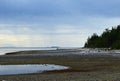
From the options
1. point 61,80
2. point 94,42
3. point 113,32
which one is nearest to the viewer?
point 61,80

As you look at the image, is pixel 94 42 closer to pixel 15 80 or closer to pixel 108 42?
pixel 108 42

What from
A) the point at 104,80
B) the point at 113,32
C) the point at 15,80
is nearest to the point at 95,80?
the point at 104,80

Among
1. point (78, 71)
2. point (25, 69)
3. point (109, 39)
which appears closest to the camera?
point (78, 71)

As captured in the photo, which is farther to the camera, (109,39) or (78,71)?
(109,39)

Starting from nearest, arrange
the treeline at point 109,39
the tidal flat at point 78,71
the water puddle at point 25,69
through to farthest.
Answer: the tidal flat at point 78,71 → the water puddle at point 25,69 → the treeline at point 109,39

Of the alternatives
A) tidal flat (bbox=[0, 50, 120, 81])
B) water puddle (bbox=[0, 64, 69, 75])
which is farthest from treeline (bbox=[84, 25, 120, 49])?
water puddle (bbox=[0, 64, 69, 75])

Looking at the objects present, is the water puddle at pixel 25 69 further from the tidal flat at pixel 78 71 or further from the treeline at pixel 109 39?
the treeline at pixel 109 39

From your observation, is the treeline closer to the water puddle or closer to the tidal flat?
the tidal flat

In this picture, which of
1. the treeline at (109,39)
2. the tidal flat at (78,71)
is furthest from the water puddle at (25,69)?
the treeline at (109,39)

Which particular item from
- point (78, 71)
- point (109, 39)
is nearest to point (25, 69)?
point (78, 71)

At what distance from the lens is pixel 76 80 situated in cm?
2362

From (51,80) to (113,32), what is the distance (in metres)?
126

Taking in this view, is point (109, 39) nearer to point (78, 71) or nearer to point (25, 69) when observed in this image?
point (25, 69)

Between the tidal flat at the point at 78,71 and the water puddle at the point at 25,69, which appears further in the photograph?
the water puddle at the point at 25,69
